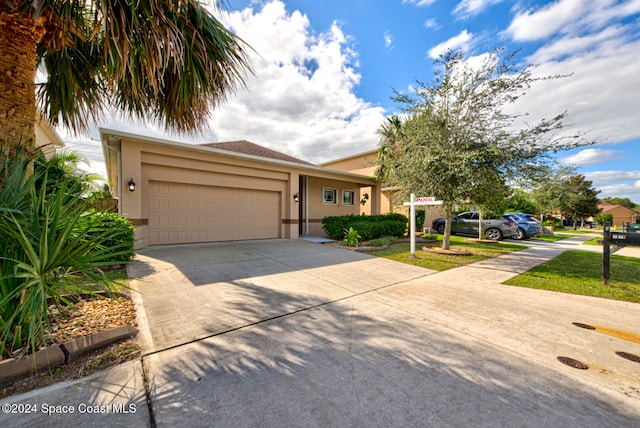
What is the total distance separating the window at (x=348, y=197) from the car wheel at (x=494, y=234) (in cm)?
771

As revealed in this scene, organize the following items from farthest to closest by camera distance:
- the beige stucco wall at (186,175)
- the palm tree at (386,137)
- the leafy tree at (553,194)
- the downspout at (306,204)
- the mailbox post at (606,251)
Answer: the leafy tree at (553,194) < the palm tree at (386,137) < the downspout at (306,204) < the beige stucco wall at (186,175) < the mailbox post at (606,251)

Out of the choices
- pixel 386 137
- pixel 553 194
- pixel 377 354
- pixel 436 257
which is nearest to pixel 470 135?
pixel 436 257

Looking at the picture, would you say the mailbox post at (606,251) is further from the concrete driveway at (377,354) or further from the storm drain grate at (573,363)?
the storm drain grate at (573,363)

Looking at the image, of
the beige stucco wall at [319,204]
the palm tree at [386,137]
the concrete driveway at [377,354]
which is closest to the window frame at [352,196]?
the beige stucco wall at [319,204]

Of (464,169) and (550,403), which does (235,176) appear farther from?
(550,403)

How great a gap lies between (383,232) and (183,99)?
9567 mm

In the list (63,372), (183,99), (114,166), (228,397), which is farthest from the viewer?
(114,166)

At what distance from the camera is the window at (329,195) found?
46.1 ft

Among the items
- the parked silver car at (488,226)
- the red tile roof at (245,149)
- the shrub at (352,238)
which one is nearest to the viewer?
the shrub at (352,238)

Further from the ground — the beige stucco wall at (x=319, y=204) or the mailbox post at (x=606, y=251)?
the beige stucco wall at (x=319, y=204)

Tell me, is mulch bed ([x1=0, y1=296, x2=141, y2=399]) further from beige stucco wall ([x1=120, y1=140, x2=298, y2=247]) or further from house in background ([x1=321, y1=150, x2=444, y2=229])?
house in background ([x1=321, y1=150, x2=444, y2=229])

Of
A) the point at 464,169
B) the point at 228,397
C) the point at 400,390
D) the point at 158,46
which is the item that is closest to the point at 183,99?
the point at 158,46

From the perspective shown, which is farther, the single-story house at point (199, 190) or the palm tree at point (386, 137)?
the palm tree at point (386, 137)

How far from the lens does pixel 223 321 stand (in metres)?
3.29
